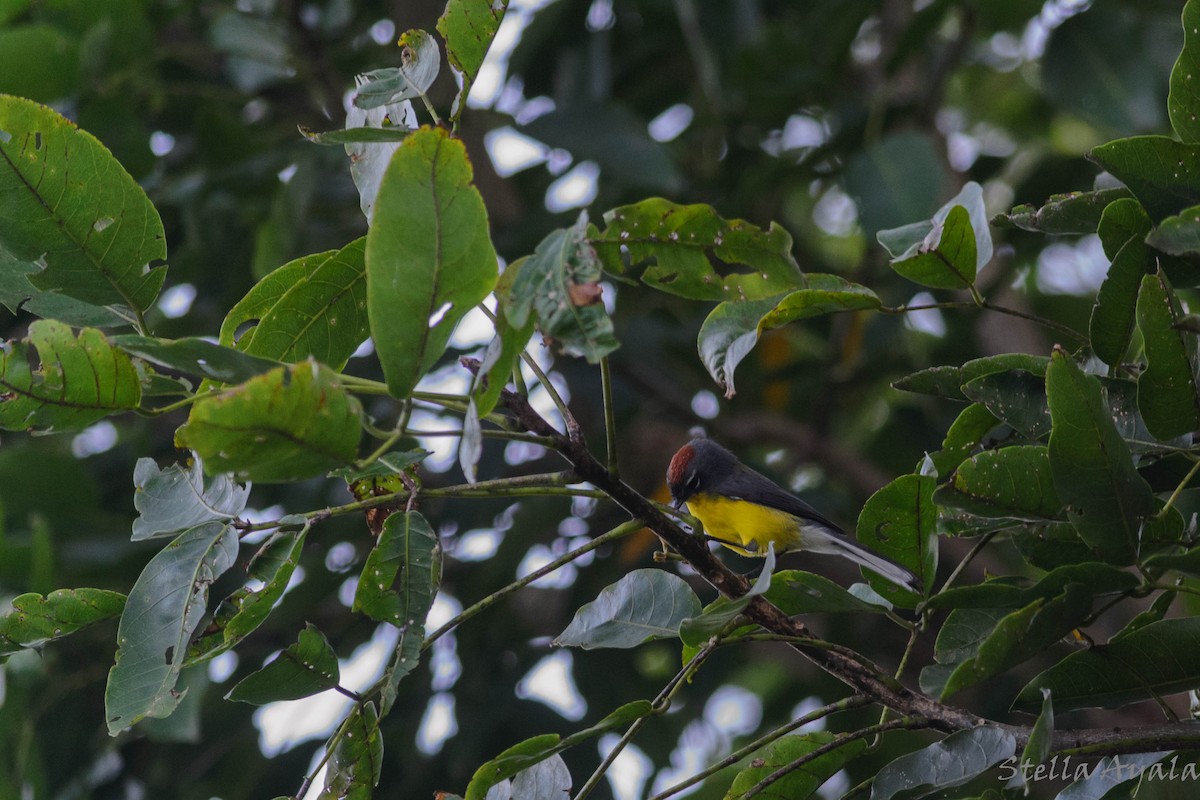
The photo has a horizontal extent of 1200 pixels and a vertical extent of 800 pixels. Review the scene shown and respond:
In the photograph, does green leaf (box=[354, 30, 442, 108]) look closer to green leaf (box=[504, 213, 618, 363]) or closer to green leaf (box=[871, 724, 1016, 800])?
green leaf (box=[504, 213, 618, 363])

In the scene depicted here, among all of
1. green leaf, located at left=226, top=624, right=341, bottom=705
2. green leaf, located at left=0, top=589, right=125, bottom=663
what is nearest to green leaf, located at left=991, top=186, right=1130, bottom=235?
green leaf, located at left=226, top=624, right=341, bottom=705

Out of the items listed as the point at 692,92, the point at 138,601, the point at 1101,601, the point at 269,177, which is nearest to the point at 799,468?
the point at 692,92

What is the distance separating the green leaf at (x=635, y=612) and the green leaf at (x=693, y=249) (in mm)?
405

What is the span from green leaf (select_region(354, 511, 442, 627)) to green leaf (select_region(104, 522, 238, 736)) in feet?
0.57

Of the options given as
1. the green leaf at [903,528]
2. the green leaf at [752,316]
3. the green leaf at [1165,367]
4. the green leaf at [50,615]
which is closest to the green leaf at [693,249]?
the green leaf at [752,316]

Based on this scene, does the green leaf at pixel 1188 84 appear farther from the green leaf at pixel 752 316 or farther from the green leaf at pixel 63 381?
the green leaf at pixel 63 381

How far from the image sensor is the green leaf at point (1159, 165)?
4.53 ft

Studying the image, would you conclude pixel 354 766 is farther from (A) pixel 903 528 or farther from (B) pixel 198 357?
(A) pixel 903 528

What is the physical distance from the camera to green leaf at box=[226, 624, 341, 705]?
1439 millimetres

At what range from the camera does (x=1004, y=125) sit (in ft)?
19.8

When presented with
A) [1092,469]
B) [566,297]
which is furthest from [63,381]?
[1092,469]

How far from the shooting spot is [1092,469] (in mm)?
1271

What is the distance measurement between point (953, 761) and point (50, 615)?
114 cm

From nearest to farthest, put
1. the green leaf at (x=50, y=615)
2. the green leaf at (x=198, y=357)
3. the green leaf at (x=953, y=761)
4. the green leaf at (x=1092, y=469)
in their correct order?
the green leaf at (x=198, y=357)
the green leaf at (x=1092, y=469)
the green leaf at (x=953, y=761)
the green leaf at (x=50, y=615)
